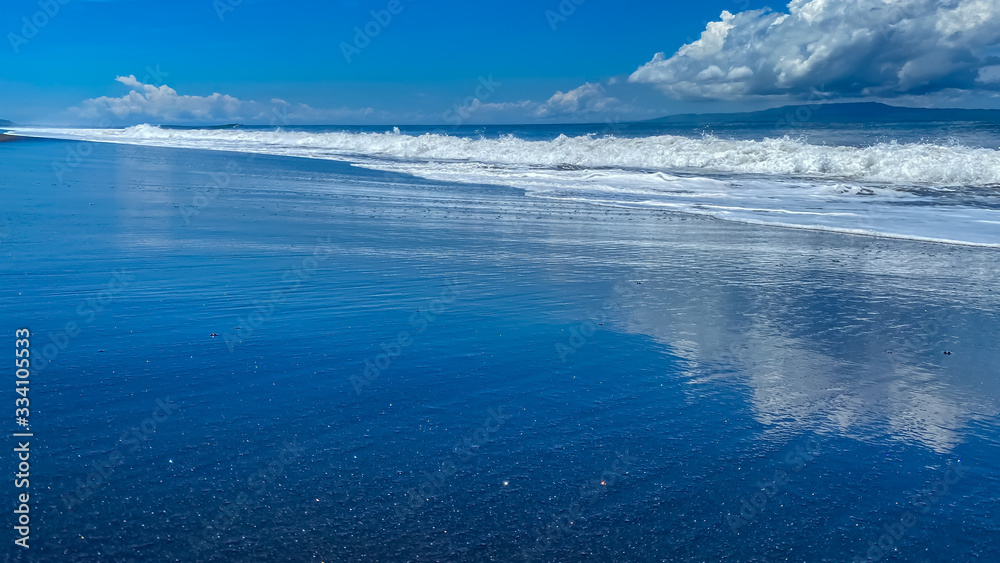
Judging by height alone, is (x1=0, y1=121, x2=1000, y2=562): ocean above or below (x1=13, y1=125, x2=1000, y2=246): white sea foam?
below

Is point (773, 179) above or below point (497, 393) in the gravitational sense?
above

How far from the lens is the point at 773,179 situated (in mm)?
24891

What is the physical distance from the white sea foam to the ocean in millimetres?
3240

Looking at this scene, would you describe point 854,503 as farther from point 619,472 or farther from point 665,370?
point 665,370

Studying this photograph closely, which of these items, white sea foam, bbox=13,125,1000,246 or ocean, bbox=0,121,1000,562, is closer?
ocean, bbox=0,121,1000,562

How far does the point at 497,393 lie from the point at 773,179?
74.9 feet

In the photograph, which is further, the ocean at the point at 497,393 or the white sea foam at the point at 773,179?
the white sea foam at the point at 773,179

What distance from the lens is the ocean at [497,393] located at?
9.64 feet

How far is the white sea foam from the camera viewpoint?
14.2 meters

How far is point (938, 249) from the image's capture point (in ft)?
34.9

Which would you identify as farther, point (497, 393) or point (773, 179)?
point (773, 179)

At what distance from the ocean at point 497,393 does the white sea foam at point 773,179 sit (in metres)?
3.24

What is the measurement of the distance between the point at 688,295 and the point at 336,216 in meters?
7.11

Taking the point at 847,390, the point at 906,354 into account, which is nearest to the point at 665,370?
the point at 847,390
